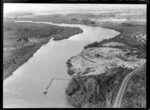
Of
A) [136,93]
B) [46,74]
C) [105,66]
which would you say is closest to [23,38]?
[46,74]

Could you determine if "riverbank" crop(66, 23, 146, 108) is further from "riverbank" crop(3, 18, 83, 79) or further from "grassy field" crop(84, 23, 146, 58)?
"riverbank" crop(3, 18, 83, 79)

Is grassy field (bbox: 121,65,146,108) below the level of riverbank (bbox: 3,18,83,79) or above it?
below

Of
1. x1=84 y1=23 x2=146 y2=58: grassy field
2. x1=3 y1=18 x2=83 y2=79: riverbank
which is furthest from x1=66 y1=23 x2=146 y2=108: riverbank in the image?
x1=3 y1=18 x2=83 y2=79: riverbank

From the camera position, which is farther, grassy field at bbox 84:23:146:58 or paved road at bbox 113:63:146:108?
grassy field at bbox 84:23:146:58

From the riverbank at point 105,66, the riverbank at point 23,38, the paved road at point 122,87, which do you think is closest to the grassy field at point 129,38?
the riverbank at point 105,66

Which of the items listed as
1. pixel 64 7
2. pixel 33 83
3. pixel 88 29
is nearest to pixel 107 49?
pixel 88 29

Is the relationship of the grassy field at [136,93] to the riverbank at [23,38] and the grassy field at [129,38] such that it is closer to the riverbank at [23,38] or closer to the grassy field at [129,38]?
the grassy field at [129,38]
